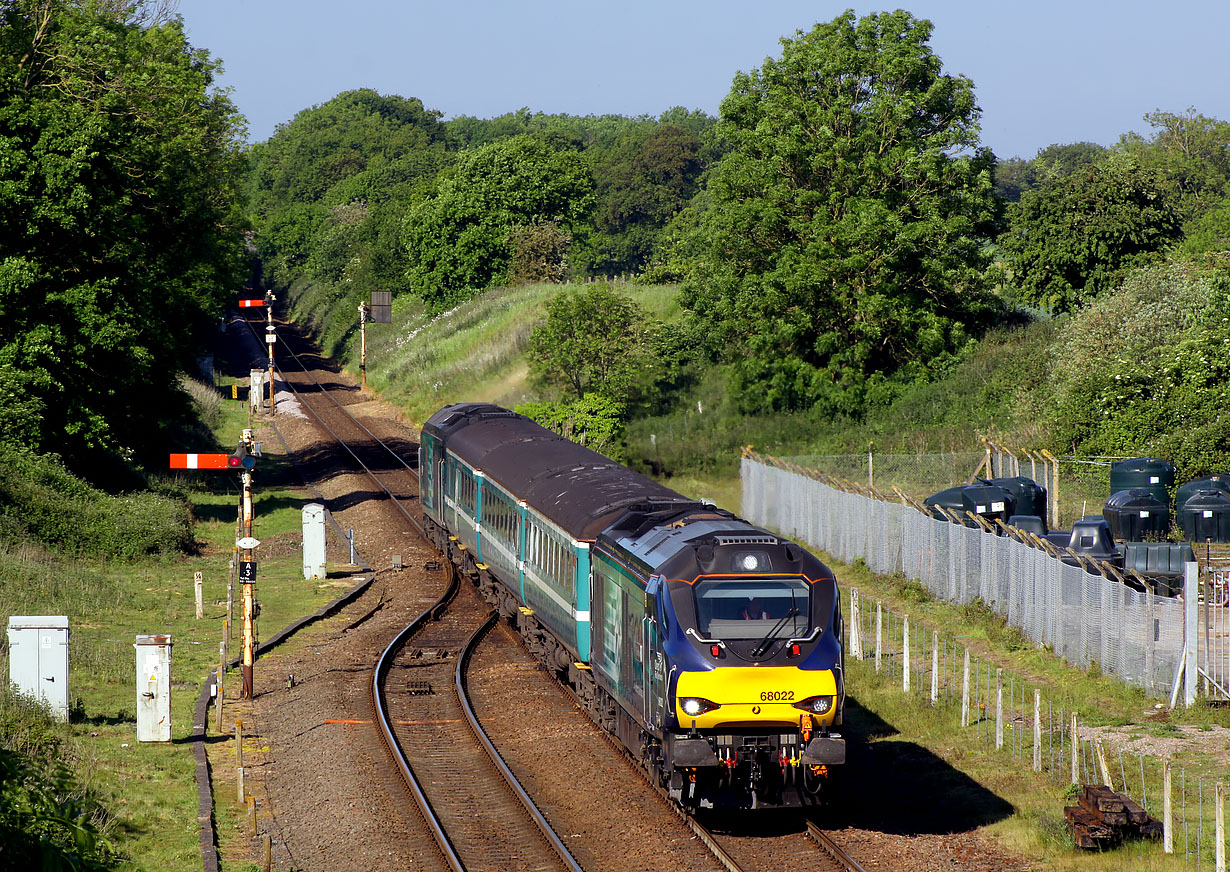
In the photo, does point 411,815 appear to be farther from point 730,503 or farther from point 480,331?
point 480,331

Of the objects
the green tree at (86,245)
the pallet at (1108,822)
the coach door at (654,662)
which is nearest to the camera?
the pallet at (1108,822)

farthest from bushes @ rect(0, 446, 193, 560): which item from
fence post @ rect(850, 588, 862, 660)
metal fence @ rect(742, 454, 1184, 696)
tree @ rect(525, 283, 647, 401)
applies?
fence post @ rect(850, 588, 862, 660)

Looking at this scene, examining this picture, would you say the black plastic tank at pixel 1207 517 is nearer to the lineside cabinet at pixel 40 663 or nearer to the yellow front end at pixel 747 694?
the yellow front end at pixel 747 694

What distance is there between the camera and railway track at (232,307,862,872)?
567 inches

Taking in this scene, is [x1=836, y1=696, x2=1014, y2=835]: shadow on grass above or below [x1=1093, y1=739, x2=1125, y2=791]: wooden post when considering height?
below

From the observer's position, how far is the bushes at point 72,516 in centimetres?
3091

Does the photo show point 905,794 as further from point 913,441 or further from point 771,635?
point 913,441

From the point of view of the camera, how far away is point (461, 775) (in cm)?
1756

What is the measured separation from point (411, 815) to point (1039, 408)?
101 feet

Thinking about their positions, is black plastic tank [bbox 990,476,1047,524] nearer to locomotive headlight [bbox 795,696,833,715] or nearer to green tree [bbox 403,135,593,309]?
locomotive headlight [bbox 795,696,833,715]

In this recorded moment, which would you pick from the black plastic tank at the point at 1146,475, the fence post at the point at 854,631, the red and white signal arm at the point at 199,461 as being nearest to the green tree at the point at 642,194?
the black plastic tank at the point at 1146,475

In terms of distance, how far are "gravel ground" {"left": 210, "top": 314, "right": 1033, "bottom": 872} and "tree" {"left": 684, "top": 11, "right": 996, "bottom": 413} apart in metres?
25.5

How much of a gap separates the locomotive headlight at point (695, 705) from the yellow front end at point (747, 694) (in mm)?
22

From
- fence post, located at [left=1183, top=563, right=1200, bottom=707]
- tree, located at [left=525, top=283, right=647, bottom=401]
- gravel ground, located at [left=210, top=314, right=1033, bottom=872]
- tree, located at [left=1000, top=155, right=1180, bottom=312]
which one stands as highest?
tree, located at [left=1000, top=155, right=1180, bottom=312]
